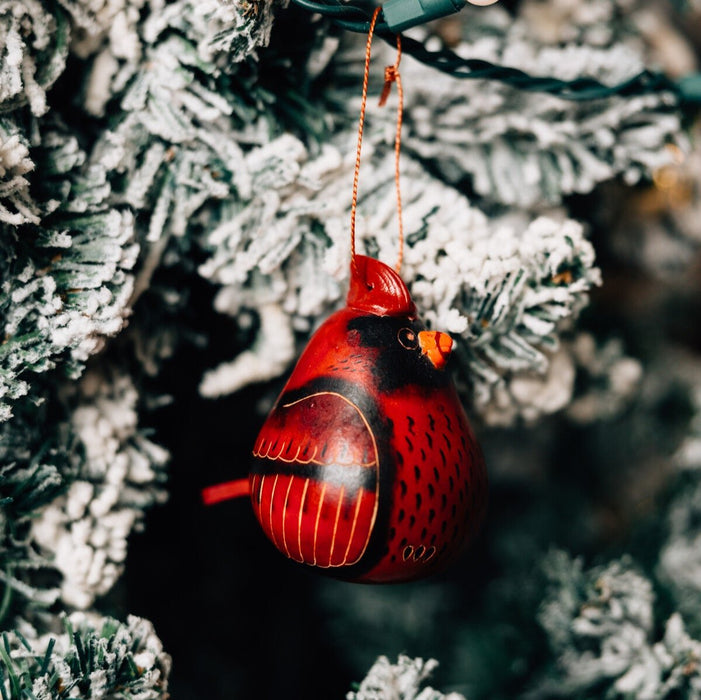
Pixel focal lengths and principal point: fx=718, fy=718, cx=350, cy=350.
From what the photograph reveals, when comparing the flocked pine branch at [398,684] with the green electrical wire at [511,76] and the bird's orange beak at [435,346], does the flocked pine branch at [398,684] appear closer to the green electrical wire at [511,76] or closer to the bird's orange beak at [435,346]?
the bird's orange beak at [435,346]

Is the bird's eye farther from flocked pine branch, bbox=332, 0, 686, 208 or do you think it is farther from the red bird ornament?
flocked pine branch, bbox=332, 0, 686, 208

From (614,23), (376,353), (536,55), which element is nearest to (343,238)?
(376,353)

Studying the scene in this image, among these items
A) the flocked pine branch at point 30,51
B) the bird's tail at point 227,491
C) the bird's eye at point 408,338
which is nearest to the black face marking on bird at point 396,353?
the bird's eye at point 408,338

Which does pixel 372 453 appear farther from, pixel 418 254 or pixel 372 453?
pixel 418 254

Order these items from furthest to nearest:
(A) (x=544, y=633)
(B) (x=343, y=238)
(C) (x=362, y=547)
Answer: (A) (x=544, y=633) < (B) (x=343, y=238) < (C) (x=362, y=547)

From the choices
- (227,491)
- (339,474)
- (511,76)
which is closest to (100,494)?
(227,491)

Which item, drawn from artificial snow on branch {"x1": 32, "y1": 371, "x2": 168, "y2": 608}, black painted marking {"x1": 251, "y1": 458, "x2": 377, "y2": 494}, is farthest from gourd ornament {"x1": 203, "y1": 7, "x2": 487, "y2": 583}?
artificial snow on branch {"x1": 32, "y1": 371, "x2": 168, "y2": 608}

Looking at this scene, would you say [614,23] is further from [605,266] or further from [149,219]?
[149,219]
